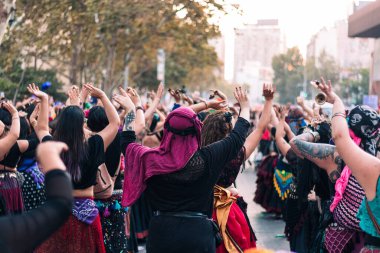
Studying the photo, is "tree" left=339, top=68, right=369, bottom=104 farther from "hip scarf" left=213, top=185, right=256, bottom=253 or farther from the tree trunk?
"hip scarf" left=213, top=185, right=256, bottom=253

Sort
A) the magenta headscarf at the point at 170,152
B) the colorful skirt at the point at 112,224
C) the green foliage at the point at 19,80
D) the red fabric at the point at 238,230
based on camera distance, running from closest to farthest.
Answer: the magenta headscarf at the point at 170,152
the red fabric at the point at 238,230
the colorful skirt at the point at 112,224
the green foliage at the point at 19,80

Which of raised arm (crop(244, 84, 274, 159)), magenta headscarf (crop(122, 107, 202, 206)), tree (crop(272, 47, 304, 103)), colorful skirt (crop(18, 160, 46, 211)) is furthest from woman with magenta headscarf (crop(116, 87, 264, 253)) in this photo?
tree (crop(272, 47, 304, 103))

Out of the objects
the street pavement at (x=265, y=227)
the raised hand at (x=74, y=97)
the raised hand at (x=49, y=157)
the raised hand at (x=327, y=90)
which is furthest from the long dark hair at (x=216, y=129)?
the street pavement at (x=265, y=227)

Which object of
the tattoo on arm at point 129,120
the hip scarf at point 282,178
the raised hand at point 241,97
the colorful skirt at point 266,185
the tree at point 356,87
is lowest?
the tree at point 356,87

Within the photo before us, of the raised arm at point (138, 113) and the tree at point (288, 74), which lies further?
the tree at point (288, 74)

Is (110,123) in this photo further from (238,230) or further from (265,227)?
(265,227)

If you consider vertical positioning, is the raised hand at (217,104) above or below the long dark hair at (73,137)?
above

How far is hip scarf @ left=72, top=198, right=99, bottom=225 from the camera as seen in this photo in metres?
6.10

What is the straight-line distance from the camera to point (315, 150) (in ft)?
20.8

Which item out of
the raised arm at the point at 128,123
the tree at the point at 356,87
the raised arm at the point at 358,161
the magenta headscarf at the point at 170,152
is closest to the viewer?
the raised arm at the point at 358,161

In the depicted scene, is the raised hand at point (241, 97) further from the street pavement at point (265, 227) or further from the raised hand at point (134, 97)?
the street pavement at point (265, 227)

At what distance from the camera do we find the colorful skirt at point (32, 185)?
860 centimetres

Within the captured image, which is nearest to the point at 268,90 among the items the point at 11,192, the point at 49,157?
the point at 49,157

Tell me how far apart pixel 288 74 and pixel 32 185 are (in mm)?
97505
